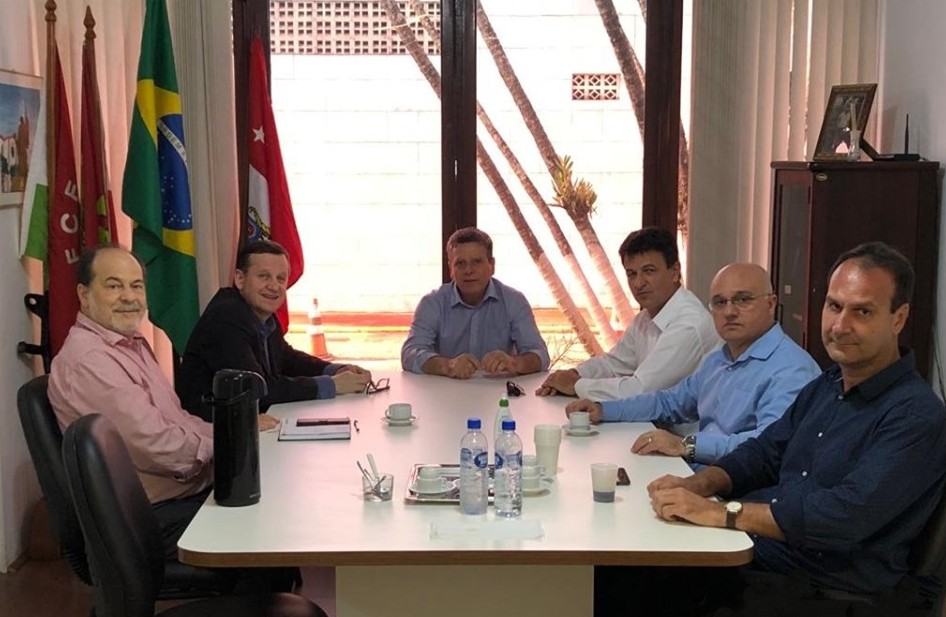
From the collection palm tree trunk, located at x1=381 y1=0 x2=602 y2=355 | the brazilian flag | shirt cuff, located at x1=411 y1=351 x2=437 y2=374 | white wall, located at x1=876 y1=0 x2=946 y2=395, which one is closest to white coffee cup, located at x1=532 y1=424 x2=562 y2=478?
shirt cuff, located at x1=411 y1=351 x2=437 y2=374

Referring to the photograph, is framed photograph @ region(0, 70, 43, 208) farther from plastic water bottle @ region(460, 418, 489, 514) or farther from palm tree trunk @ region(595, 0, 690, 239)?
palm tree trunk @ region(595, 0, 690, 239)

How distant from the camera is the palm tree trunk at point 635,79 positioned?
497 cm

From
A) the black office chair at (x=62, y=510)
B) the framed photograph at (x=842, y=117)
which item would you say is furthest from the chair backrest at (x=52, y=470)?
the framed photograph at (x=842, y=117)

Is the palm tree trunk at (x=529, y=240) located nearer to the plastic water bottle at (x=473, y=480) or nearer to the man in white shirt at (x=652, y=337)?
the man in white shirt at (x=652, y=337)

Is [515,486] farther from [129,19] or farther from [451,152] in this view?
[129,19]

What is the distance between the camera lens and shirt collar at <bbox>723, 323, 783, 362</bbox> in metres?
3.01

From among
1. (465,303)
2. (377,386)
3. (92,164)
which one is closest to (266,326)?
(377,386)

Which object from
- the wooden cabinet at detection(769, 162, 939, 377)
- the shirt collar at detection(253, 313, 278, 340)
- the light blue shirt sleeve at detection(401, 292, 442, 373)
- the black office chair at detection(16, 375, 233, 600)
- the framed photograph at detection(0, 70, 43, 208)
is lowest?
the black office chair at detection(16, 375, 233, 600)

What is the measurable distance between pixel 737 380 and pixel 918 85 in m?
1.91

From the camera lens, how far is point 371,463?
2.53m

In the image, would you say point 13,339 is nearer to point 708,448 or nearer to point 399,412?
point 399,412

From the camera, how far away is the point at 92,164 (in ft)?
Result: 13.9

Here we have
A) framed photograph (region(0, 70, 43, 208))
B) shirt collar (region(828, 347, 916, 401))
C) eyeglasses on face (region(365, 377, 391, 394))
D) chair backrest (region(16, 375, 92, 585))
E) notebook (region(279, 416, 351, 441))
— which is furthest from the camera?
framed photograph (region(0, 70, 43, 208))

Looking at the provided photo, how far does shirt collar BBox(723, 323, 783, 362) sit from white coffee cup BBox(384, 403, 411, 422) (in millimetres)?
979
